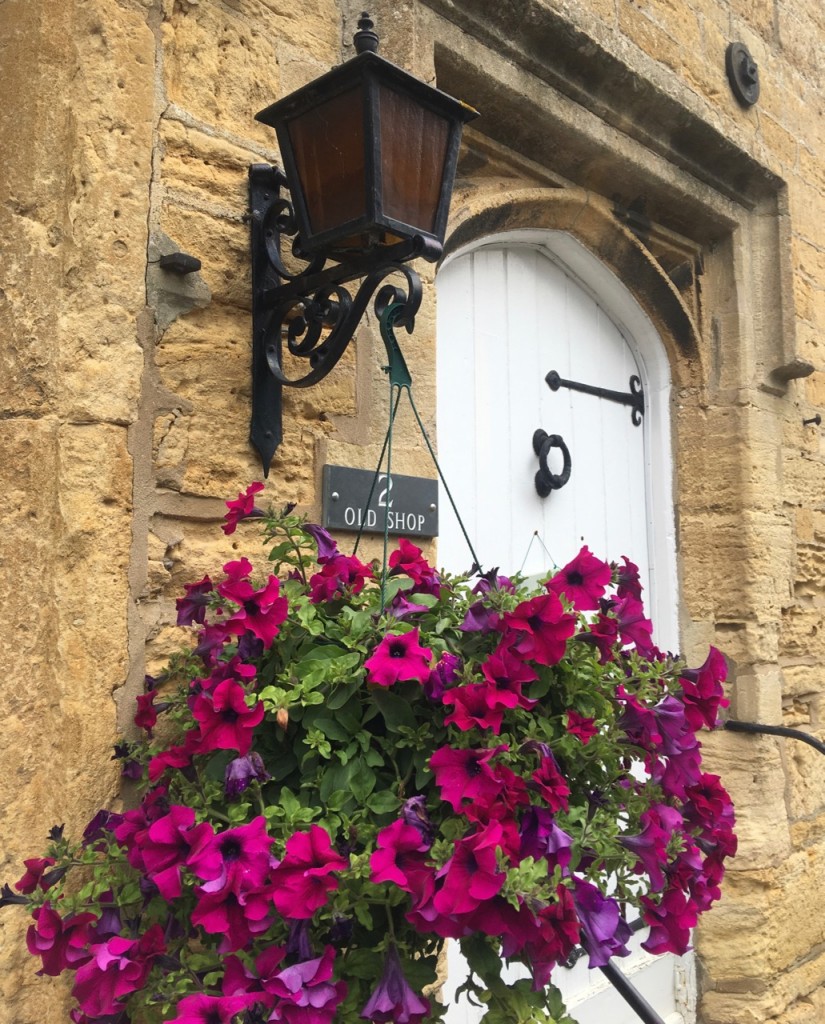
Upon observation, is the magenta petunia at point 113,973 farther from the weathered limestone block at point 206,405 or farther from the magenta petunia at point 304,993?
the weathered limestone block at point 206,405

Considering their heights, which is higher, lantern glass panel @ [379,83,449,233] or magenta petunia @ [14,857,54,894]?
lantern glass panel @ [379,83,449,233]

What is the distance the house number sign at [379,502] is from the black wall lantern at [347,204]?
157 millimetres

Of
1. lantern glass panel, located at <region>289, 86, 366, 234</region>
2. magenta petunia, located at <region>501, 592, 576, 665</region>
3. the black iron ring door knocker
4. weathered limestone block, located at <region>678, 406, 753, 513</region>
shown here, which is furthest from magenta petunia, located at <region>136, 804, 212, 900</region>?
weathered limestone block, located at <region>678, 406, 753, 513</region>

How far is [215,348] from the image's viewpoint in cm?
159

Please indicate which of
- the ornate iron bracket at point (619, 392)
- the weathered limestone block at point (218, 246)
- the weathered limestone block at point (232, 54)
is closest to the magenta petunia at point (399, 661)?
the weathered limestone block at point (218, 246)

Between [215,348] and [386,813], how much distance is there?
2.83 feet

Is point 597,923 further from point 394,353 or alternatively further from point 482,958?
point 394,353

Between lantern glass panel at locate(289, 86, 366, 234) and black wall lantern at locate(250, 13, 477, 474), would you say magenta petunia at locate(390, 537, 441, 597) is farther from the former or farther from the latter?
lantern glass panel at locate(289, 86, 366, 234)

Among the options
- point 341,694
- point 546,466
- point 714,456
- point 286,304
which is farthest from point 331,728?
point 714,456

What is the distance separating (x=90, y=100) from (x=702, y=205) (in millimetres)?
2061

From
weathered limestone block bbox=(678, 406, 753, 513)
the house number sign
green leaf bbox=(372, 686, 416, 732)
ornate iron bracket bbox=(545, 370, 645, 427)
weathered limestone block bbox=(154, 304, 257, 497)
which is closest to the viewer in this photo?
green leaf bbox=(372, 686, 416, 732)

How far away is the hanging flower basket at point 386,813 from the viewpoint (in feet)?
3.32

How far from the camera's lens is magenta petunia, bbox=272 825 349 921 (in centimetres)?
99

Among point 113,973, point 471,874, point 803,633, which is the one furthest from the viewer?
point 803,633
